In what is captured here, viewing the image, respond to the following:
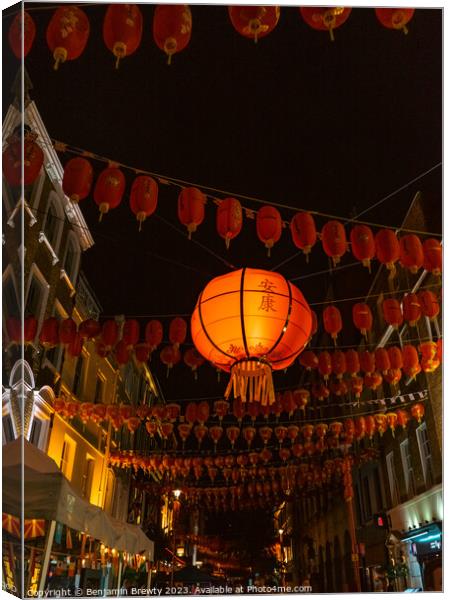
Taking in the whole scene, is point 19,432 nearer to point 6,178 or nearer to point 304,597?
point 6,178

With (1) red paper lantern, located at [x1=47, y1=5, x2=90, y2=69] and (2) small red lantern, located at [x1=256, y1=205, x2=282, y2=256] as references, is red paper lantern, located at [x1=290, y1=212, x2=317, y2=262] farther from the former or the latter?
(1) red paper lantern, located at [x1=47, y1=5, x2=90, y2=69]

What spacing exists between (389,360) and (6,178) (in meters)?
5.95

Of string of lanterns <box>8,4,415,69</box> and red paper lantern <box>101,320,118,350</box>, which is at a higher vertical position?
string of lanterns <box>8,4,415,69</box>

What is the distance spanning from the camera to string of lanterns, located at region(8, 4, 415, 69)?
2902mm

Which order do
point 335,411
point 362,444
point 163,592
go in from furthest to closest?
1. point 335,411
2. point 362,444
3. point 163,592

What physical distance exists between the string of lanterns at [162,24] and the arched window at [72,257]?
6718mm

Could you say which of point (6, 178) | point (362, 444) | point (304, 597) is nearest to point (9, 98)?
point (6, 178)

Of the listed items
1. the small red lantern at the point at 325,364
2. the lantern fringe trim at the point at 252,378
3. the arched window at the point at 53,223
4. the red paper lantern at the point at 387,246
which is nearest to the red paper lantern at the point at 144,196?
the lantern fringe trim at the point at 252,378

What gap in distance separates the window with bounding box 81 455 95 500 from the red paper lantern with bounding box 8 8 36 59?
9311mm

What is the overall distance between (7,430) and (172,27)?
10.0 ft

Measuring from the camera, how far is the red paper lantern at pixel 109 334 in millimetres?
7133

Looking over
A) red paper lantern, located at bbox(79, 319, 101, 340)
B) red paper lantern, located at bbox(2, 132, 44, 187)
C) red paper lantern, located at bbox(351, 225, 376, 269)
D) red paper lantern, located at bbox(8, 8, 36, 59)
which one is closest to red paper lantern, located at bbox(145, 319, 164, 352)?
red paper lantern, located at bbox(79, 319, 101, 340)

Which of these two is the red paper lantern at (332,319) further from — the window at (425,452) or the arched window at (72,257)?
the arched window at (72,257)

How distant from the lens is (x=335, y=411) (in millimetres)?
17078
